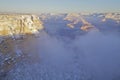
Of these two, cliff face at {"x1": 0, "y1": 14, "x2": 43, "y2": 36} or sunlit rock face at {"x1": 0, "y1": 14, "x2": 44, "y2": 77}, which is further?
cliff face at {"x1": 0, "y1": 14, "x2": 43, "y2": 36}

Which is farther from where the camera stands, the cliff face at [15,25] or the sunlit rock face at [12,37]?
the cliff face at [15,25]

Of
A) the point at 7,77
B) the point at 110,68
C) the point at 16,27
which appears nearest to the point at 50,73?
the point at 7,77

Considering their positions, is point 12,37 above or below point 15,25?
below

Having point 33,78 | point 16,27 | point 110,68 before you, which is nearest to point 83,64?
point 110,68

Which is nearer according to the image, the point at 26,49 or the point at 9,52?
the point at 9,52

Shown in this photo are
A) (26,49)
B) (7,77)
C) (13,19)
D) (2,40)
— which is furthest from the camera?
(13,19)

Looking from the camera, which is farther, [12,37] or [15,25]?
[15,25]

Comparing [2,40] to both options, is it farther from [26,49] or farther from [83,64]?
[83,64]

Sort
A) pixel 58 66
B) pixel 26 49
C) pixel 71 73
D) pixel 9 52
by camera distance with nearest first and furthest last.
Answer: pixel 71 73 → pixel 58 66 → pixel 9 52 → pixel 26 49

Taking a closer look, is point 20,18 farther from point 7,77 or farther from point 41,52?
point 7,77
